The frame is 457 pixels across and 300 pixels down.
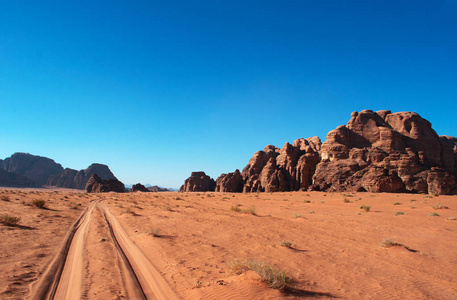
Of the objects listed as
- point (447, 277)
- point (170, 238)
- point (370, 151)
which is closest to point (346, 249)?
point (447, 277)

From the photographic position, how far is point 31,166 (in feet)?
536

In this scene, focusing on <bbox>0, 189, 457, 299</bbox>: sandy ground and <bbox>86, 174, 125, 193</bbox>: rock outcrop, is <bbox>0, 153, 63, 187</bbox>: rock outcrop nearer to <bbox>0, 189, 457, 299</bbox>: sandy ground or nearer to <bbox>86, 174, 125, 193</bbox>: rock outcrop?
<bbox>86, 174, 125, 193</bbox>: rock outcrop

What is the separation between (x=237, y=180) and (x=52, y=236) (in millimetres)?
65982

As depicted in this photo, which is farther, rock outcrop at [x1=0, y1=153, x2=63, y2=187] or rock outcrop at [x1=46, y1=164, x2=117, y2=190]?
rock outcrop at [x1=0, y1=153, x2=63, y2=187]

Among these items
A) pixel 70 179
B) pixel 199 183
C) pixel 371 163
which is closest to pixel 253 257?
pixel 371 163

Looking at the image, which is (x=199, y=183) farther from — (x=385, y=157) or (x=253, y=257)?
(x=253, y=257)

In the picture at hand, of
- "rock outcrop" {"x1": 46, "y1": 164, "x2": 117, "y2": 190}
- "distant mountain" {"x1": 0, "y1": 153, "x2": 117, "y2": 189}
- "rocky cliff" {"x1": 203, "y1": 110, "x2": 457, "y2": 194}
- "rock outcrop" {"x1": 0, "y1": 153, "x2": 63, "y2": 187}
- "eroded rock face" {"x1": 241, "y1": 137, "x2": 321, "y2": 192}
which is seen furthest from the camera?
"rock outcrop" {"x1": 0, "y1": 153, "x2": 63, "y2": 187}

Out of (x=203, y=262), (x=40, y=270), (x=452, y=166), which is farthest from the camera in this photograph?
(x=452, y=166)

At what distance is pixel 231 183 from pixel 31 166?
555ft

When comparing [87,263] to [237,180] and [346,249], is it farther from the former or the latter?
[237,180]

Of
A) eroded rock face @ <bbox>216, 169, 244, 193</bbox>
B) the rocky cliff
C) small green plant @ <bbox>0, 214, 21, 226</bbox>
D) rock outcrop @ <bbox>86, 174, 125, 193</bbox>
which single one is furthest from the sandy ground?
rock outcrop @ <bbox>86, 174, 125, 193</bbox>

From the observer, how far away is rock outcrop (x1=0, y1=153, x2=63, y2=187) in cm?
16075

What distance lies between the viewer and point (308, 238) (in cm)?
1088

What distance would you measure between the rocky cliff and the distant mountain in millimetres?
119218
